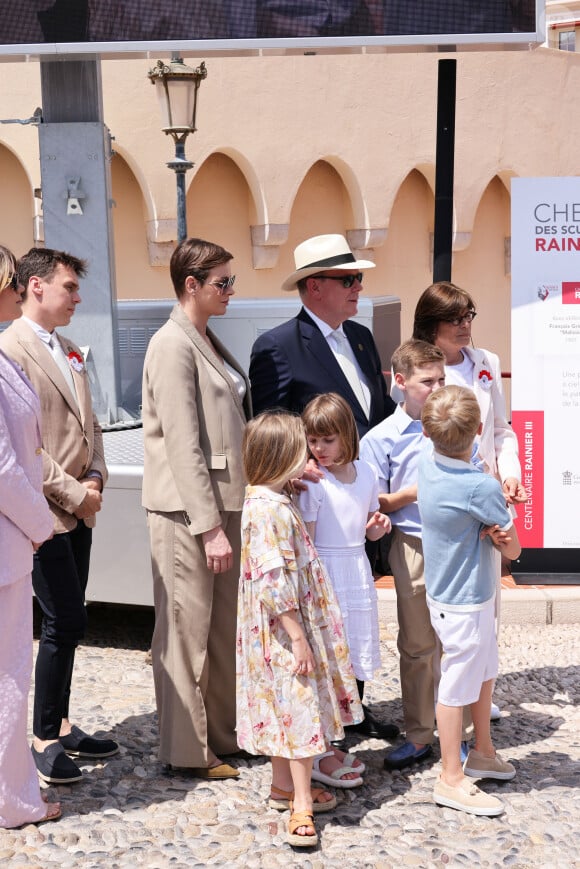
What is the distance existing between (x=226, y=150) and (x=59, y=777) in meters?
10.8

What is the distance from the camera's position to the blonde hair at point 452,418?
3.30m

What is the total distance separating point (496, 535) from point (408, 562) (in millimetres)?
475

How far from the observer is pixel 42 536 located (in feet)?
10.5

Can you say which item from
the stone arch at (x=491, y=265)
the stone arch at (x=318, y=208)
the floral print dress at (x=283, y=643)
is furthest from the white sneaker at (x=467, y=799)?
the stone arch at (x=491, y=265)

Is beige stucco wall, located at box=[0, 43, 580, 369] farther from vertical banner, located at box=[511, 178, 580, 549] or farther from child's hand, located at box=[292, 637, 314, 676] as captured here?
child's hand, located at box=[292, 637, 314, 676]

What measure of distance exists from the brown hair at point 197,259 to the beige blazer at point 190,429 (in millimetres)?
131

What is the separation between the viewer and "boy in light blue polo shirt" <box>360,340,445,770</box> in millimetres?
3721

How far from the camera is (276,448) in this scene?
3.20 m

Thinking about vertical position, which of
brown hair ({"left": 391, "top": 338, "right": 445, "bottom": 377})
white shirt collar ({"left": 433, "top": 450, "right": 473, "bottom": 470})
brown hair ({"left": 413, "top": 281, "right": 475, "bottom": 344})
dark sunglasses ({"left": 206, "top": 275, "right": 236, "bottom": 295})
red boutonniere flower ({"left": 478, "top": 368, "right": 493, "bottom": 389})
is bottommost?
white shirt collar ({"left": 433, "top": 450, "right": 473, "bottom": 470})

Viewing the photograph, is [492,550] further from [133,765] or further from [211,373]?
[133,765]

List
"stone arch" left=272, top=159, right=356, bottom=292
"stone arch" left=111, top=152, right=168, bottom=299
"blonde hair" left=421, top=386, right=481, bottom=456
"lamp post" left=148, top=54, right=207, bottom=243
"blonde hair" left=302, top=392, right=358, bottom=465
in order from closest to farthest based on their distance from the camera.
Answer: "blonde hair" left=421, top=386, right=481, bottom=456, "blonde hair" left=302, top=392, right=358, bottom=465, "lamp post" left=148, top=54, right=207, bottom=243, "stone arch" left=111, top=152, right=168, bottom=299, "stone arch" left=272, top=159, right=356, bottom=292

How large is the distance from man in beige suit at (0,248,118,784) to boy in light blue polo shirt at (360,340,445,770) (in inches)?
35.3

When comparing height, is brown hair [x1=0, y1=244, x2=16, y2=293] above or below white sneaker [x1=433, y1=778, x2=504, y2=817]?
above

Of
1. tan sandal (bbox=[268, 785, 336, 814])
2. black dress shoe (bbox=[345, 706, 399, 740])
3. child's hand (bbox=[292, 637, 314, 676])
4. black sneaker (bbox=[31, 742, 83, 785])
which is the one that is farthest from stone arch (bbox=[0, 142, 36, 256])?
child's hand (bbox=[292, 637, 314, 676])
